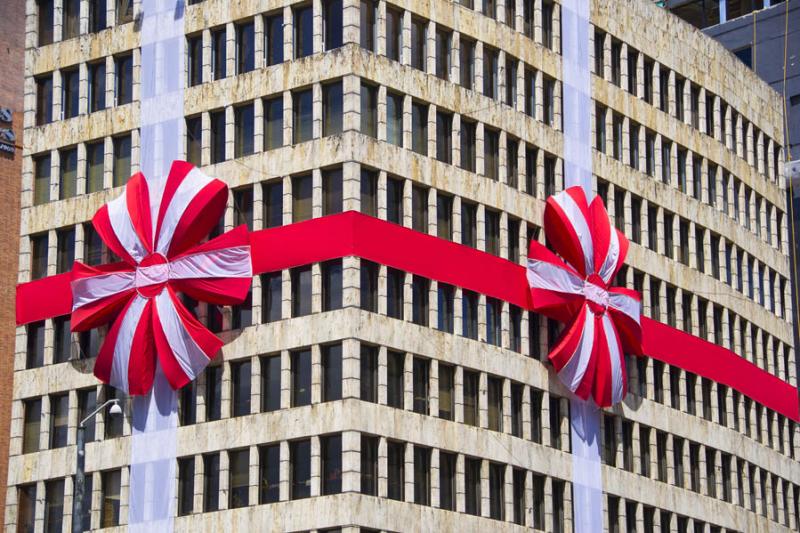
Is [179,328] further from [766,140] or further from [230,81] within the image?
[766,140]

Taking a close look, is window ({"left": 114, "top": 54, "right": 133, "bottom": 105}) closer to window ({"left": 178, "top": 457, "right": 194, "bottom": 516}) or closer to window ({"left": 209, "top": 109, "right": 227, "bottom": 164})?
window ({"left": 209, "top": 109, "right": 227, "bottom": 164})

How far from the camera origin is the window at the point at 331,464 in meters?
72.2

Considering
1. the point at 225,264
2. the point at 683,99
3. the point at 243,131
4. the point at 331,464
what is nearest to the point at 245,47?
the point at 243,131

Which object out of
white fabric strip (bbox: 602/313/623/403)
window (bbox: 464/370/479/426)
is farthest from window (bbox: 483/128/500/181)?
window (bbox: 464/370/479/426)

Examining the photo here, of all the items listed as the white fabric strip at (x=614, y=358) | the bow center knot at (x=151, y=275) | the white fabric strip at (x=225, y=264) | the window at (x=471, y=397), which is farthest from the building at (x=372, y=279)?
the bow center knot at (x=151, y=275)

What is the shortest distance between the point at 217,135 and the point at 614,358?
64.7ft

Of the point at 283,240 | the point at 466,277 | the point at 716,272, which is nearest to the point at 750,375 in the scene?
the point at 716,272

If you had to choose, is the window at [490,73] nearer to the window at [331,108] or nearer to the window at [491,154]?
the window at [491,154]

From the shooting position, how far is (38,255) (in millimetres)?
83188

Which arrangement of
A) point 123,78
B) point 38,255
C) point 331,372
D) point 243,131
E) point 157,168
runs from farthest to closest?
1. point 38,255
2. point 123,78
3. point 157,168
4. point 243,131
5. point 331,372

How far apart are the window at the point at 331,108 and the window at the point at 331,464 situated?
11967mm

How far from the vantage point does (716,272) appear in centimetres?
9681

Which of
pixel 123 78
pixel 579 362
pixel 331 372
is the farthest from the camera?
pixel 579 362

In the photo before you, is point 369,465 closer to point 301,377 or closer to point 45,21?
point 301,377
